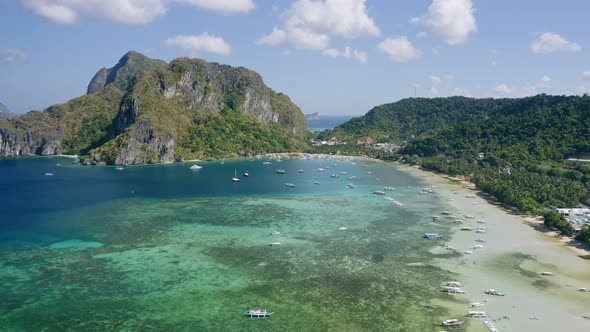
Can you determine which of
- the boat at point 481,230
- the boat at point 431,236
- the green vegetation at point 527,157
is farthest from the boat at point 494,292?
the green vegetation at point 527,157

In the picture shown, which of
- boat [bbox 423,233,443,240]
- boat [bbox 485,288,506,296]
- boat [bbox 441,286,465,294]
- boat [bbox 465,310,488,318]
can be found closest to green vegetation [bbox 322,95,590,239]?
boat [bbox 423,233,443,240]

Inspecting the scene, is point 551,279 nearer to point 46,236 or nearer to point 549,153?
point 46,236

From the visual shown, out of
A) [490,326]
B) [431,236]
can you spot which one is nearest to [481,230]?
[431,236]

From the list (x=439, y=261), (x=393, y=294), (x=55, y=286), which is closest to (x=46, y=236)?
(x=55, y=286)

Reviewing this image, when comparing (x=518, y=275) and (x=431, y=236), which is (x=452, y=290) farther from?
(x=431, y=236)

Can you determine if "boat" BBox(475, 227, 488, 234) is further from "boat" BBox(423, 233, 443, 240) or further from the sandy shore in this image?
"boat" BBox(423, 233, 443, 240)

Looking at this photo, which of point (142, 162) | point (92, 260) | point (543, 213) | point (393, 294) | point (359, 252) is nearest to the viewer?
point (393, 294)
